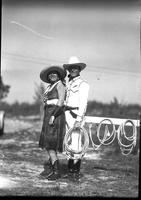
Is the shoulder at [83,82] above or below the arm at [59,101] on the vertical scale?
above

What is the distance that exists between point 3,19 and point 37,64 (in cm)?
101

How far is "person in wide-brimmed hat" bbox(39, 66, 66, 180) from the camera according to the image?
769 cm

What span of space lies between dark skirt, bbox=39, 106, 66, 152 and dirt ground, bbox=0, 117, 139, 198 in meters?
0.26

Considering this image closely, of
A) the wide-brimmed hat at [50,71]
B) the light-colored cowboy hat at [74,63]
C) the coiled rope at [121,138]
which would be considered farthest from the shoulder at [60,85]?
the coiled rope at [121,138]

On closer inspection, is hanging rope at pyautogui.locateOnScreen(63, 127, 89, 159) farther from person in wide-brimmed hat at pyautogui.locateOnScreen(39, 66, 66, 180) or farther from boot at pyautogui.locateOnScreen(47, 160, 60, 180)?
boot at pyautogui.locateOnScreen(47, 160, 60, 180)

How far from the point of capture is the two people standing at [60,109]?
770cm

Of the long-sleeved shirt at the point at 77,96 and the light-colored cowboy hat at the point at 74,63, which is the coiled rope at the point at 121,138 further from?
the light-colored cowboy hat at the point at 74,63

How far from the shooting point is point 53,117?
25.2 feet

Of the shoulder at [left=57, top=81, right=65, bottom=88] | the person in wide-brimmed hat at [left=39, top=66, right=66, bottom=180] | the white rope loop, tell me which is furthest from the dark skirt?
the white rope loop

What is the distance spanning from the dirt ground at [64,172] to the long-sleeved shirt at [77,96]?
837 mm

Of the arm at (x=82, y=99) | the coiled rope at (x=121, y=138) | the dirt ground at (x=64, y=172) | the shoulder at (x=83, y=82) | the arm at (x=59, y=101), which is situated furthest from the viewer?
the coiled rope at (x=121, y=138)

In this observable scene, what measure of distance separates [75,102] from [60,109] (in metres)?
0.30

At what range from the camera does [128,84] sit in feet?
27.1

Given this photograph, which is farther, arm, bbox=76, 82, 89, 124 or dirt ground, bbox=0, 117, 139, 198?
arm, bbox=76, 82, 89, 124
